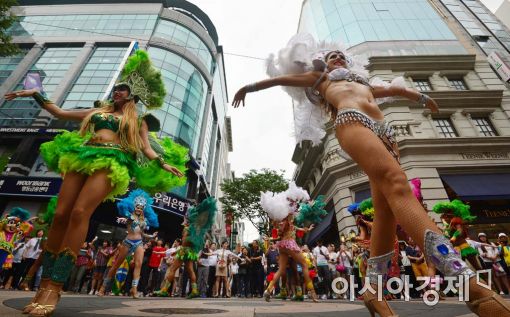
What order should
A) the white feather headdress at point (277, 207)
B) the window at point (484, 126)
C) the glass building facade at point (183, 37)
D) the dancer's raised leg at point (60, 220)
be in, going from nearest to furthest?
the dancer's raised leg at point (60, 220)
the white feather headdress at point (277, 207)
the window at point (484, 126)
the glass building facade at point (183, 37)

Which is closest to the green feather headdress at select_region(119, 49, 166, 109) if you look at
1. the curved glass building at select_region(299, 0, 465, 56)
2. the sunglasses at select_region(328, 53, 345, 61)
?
the sunglasses at select_region(328, 53, 345, 61)

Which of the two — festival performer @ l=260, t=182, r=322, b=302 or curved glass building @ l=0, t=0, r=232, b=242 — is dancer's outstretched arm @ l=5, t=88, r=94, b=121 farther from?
curved glass building @ l=0, t=0, r=232, b=242

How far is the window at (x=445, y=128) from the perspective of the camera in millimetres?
13617

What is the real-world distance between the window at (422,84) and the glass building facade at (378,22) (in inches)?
139

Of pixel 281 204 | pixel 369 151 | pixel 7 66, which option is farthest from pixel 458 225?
pixel 7 66

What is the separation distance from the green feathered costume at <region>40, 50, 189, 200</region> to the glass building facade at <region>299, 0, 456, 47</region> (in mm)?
16313

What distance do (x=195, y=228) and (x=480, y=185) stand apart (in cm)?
1230

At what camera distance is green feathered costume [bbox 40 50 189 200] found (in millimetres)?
2518

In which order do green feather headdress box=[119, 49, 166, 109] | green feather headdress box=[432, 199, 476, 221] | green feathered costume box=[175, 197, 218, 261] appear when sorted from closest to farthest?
green feather headdress box=[119, 49, 166, 109], green feather headdress box=[432, 199, 476, 221], green feathered costume box=[175, 197, 218, 261]

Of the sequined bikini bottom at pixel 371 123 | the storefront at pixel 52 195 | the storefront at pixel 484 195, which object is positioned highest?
the storefront at pixel 52 195

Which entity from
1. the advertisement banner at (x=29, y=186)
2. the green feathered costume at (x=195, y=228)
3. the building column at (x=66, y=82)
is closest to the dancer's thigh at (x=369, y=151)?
the green feathered costume at (x=195, y=228)

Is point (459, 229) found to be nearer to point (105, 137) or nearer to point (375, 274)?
point (375, 274)

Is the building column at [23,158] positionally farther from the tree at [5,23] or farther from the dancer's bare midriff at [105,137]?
the dancer's bare midriff at [105,137]

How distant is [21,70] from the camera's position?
24.9 meters
